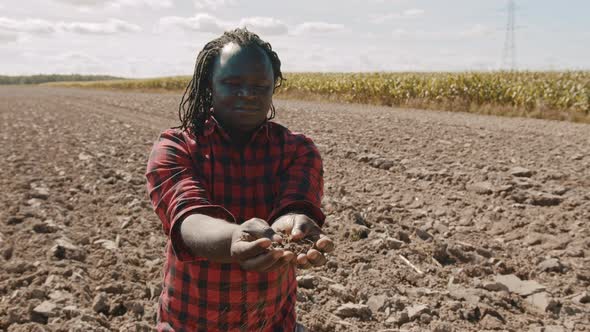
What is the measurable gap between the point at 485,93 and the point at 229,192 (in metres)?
16.1

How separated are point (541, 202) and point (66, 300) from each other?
4452 mm

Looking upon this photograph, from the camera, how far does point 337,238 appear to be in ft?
15.4

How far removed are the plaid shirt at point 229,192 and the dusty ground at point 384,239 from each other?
1383 millimetres

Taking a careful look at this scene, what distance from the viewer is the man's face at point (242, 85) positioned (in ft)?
5.51

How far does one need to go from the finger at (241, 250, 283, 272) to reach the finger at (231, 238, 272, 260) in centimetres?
1

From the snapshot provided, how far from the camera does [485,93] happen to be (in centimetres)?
1650

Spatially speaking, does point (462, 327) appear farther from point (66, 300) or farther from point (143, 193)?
point (143, 193)

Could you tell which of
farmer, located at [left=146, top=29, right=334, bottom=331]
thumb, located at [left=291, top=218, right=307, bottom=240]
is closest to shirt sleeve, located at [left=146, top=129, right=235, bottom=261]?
farmer, located at [left=146, top=29, right=334, bottom=331]

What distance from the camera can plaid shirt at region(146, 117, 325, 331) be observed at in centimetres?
167

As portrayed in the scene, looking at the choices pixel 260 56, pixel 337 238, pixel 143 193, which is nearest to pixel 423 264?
pixel 337 238

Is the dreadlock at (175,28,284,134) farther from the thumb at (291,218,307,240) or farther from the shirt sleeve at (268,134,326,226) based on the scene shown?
the thumb at (291,218,307,240)

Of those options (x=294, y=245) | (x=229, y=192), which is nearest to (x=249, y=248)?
(x=294, y=245)

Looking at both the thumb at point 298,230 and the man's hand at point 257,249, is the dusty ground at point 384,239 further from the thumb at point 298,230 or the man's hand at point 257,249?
the man's hand at point 257,249

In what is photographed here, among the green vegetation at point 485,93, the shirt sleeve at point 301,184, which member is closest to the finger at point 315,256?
the shirt sleeve at point 301,184
